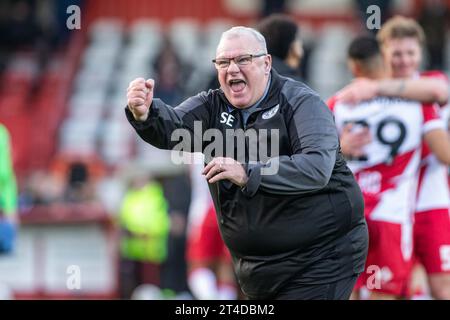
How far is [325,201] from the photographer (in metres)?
5.84

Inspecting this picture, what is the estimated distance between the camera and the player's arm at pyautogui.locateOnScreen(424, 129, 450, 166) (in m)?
7.25

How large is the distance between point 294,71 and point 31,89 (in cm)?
1239

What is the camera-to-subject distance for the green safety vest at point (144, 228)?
13641 mm

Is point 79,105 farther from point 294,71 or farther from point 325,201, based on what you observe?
point 325,201

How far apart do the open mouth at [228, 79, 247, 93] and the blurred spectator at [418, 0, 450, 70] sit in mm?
11502

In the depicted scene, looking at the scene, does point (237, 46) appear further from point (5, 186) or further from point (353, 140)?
point (5, 186)

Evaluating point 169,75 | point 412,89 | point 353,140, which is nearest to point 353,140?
point 353,140

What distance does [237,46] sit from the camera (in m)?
5.80

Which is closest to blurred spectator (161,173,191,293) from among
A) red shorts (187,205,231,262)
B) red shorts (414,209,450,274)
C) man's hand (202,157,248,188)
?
red shorts (187,205,231,262)

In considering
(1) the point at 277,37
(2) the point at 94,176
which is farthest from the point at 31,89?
(1) the point at 277,37

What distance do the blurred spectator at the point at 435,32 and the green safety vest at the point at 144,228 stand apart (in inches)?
212

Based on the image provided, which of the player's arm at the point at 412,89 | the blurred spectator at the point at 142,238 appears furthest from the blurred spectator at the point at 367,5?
the player's arm at the point at 412,89
